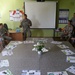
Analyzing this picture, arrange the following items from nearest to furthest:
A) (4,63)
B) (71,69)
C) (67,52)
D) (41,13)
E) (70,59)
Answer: (71,69), (4,63), (70,59), (67,52), (41,13)

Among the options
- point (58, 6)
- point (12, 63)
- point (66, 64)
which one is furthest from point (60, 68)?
point (58, 6)

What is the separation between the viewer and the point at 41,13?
688 cm

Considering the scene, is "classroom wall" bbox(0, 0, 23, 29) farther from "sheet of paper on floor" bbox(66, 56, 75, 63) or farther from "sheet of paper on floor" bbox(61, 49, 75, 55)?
"sheet of paper on floor" bbox(66, 56, 75, 63)

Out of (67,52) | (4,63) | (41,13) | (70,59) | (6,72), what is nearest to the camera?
(6,72)

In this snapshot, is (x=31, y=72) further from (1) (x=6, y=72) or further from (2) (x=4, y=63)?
(2) (x=4, y=63)

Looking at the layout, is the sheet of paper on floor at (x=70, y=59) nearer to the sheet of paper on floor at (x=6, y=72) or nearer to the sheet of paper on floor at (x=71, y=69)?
the sheet of paper on floor at (x=71, y=69)

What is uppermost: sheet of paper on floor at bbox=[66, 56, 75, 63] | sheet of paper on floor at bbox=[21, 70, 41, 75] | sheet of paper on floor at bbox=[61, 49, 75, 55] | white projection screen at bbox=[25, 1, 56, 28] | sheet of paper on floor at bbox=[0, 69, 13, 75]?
white projection screen at bbox=[25, 1, 56, 28]

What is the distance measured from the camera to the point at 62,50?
345 centimetres

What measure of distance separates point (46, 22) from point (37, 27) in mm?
498

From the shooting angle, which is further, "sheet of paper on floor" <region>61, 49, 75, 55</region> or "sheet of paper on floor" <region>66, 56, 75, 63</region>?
"sheet of paper on floor" <region>61, 49, 75, 55</region>

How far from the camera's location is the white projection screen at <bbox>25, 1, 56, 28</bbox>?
675 cm

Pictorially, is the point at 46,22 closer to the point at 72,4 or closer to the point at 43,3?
the point at 43,3

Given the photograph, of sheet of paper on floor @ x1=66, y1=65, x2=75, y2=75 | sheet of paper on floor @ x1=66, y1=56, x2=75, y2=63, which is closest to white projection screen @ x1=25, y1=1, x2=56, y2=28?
sheet of paper on floor @ x1=66, y1=56, x2=75, y2=63

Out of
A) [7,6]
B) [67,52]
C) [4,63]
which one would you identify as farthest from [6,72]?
[7,6]
